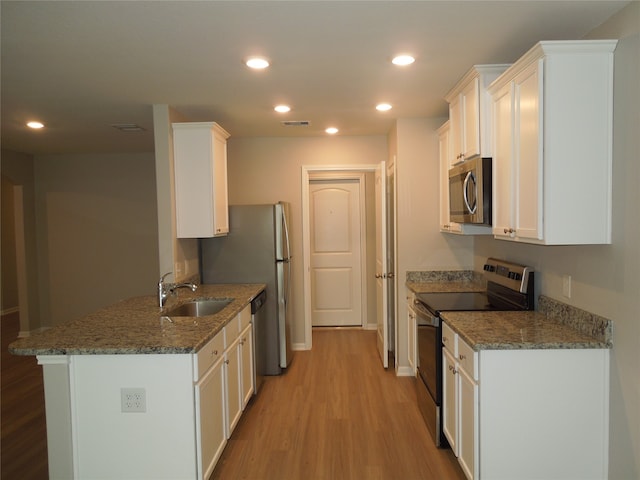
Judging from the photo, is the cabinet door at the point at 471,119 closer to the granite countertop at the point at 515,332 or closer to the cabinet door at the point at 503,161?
the cabinet door at the point at 503,161

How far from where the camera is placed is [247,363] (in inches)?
133

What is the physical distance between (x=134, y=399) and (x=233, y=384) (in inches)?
34.0

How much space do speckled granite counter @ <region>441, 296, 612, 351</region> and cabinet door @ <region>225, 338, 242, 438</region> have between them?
1396mm

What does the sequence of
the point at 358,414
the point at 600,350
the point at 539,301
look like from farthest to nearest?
the point at 358,414 < the point at 539,301 < the point at 600,350

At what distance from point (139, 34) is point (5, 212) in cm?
701

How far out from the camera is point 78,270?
5.90 m

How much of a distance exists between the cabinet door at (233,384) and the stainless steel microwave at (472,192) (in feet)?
5.84

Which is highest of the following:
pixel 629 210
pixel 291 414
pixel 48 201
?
pixel 48 201

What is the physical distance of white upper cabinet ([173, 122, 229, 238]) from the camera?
3.57 metres

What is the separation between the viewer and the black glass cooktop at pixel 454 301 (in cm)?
289

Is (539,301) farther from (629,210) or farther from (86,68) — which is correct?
(86,68)

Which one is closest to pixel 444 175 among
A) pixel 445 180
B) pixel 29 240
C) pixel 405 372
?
pixel 445 180

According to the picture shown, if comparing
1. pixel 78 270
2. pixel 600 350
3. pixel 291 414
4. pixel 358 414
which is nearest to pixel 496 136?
pixel 600 350

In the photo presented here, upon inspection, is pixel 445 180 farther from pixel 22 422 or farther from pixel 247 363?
pixel 22 422
